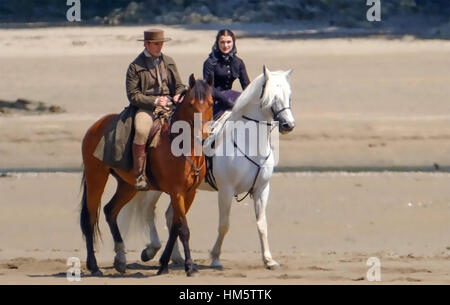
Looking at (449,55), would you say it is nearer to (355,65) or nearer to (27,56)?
(355,65)

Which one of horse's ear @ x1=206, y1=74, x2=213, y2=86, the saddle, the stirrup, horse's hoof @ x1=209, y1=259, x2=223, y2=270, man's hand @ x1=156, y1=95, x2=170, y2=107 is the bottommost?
horse's hoof @ x1=209, y1=259, x2=223, y2=270

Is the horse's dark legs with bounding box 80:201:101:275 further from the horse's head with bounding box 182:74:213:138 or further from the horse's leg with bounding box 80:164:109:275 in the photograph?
the horse's head with bounding box 182:74:213:138

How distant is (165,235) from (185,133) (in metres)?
2.96

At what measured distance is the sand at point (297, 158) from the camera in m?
12.9

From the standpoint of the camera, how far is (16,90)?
76.3 ft

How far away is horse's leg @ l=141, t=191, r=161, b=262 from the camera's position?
12875mm

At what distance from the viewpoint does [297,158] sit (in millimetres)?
18938

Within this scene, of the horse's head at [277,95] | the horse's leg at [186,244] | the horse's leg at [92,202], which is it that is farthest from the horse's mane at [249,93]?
the horse's leg at [92,202]

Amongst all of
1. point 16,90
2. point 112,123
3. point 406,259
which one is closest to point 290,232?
point 406,259

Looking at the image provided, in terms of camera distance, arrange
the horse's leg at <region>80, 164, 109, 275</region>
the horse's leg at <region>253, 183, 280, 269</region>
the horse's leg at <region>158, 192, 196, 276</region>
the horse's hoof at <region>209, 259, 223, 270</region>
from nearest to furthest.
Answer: the horse's leg at <region>158, 192, 196, 276</region>
the horse's leg at <region>253, 183, 280, 269</region>
the horse's leg at <region>80, 164, 109, 275</region>
the horse's hoof at <region>209, 259, 223, 270</region>

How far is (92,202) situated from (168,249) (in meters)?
0.98

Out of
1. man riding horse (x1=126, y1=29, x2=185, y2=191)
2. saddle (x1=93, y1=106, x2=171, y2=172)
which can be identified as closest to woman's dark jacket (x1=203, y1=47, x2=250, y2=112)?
man riding horse (x1=126, y1=29, x2=185, y2=191)

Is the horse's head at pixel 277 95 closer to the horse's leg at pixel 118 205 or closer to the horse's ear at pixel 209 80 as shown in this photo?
the horse's ear at pixel 209 80

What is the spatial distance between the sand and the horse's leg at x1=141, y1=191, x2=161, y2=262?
0.53 feet
